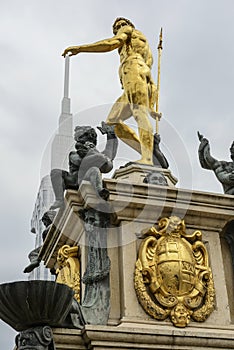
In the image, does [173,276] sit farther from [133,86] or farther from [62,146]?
[133,86]

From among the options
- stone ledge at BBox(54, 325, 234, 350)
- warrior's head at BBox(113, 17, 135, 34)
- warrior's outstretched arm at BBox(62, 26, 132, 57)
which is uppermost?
warrior's head at BBox(113, 17, 135, 34)

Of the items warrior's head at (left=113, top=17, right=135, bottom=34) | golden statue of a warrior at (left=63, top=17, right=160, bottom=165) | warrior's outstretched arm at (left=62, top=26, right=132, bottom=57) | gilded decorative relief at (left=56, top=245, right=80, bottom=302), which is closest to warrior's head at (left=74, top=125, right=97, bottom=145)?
golden statue of a warrior at (left=63, top=17, right=160, bottom=165)

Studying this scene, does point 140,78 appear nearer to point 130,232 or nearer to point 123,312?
point 130,232

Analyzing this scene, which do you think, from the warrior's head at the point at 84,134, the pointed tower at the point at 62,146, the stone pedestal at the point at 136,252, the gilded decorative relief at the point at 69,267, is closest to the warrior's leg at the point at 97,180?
the stone pedestal at the point at 136,252

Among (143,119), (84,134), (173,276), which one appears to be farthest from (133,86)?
(173,276)

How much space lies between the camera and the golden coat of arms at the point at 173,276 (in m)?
7.85

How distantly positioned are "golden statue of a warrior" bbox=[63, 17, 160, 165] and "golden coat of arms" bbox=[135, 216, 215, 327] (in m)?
1.91

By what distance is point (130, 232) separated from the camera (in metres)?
8.27

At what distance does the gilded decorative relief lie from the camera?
339 inches

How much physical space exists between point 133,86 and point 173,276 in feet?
12.1

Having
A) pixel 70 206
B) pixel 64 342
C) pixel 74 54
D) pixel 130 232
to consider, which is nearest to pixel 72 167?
pixel 70 206

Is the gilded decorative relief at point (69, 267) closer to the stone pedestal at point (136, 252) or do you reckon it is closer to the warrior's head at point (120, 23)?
the stone pedestal at point (136, 252)

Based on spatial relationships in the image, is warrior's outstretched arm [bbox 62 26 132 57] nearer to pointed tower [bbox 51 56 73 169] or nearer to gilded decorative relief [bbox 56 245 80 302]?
pointed tower [bbox 51 56 73 169]

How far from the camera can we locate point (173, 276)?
8.00 m
